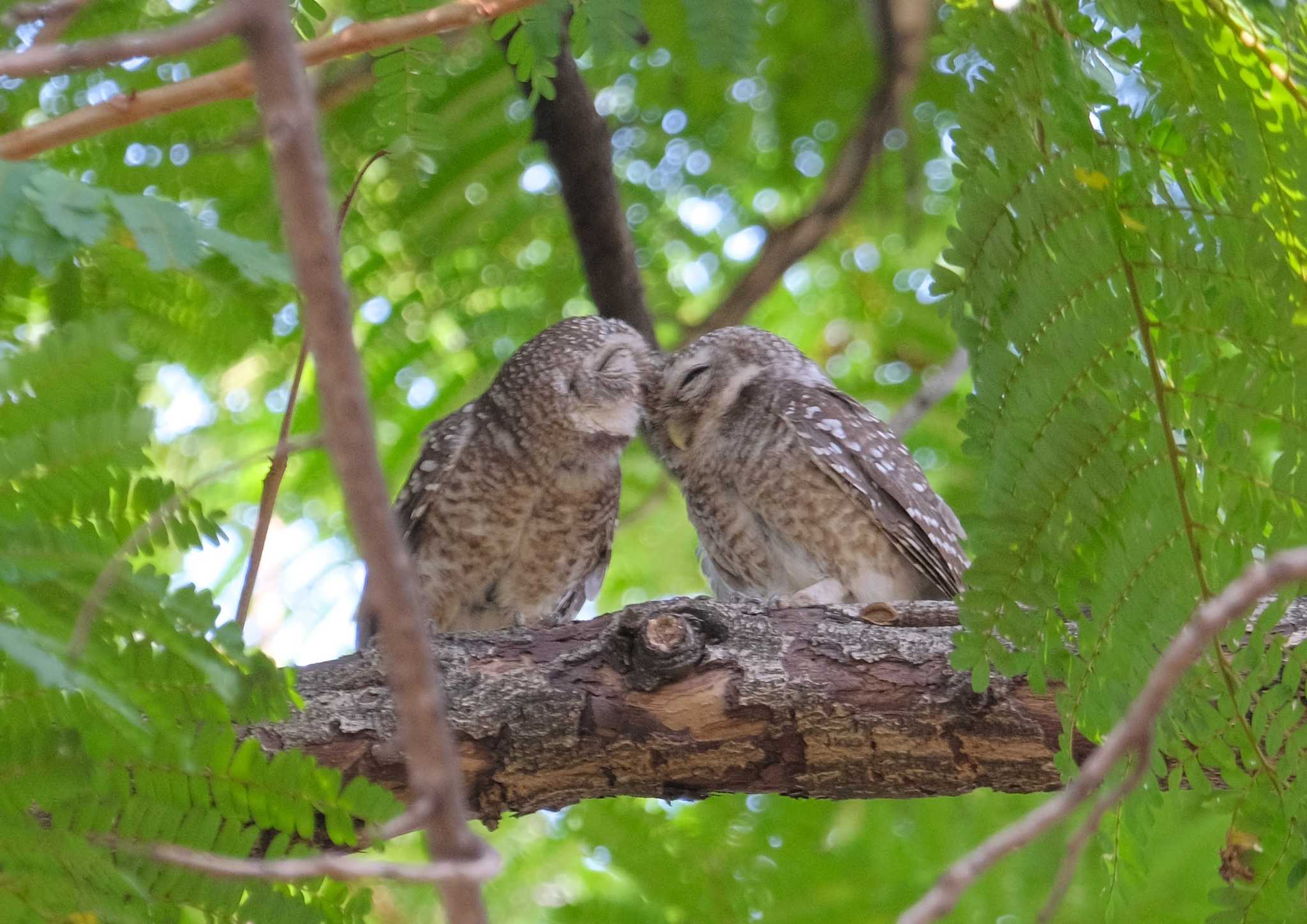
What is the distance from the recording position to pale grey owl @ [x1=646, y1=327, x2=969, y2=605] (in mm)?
4516

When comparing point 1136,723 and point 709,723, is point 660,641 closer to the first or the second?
point 709,723

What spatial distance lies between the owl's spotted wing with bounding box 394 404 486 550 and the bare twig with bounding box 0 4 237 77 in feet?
10.4

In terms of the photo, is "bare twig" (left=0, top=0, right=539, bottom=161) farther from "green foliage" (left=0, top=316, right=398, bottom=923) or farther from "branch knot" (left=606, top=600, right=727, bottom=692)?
"branch knot" (left=606, top=600, right=727, bottom=692)

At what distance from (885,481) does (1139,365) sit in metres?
1.86

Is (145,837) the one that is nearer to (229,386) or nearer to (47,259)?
(47,259)

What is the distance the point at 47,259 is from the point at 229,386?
13.2 feet

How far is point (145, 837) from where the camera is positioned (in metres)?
2.40

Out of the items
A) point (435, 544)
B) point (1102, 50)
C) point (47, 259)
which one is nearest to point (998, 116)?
point (1102, 50)

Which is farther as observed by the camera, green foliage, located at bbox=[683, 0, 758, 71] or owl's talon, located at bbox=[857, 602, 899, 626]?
owl's talon, located at bbox=[857, 602, 899, 626]

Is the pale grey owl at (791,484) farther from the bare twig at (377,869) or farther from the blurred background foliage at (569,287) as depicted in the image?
the bare twig at (377,869)

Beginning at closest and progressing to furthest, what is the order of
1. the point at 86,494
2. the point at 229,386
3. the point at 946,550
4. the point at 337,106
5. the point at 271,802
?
the point at 86,494
the point at 271,802
the point at 946,550
the point at 337,106
the point at 229,386

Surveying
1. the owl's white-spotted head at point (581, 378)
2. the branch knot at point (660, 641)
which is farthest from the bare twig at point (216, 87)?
the owl's white-spotted head at point (581, 378)

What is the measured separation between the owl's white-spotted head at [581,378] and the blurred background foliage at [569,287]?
2.04ft

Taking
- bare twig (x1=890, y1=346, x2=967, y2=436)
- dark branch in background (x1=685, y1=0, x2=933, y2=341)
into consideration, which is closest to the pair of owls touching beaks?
dark branch in background (x1=685, y1=0, x2=933, y2=341)
